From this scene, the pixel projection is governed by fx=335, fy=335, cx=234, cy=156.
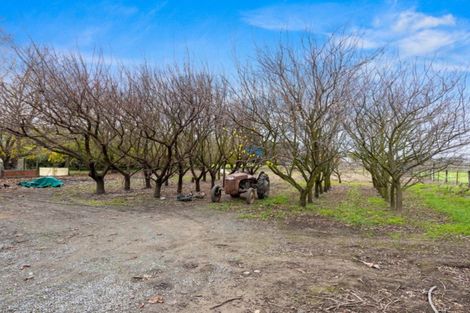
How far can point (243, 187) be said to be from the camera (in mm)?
10375

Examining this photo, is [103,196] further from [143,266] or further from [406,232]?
[406,232]

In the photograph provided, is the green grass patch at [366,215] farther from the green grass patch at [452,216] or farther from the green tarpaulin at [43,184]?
the green tarpaulin at [43,184]

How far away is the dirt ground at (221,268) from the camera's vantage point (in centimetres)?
294

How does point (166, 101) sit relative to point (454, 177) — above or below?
above

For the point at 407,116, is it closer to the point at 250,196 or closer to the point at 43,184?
the point at 250,196

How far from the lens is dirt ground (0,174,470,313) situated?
2.94 meters

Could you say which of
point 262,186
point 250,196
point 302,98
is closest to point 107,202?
point 250,196

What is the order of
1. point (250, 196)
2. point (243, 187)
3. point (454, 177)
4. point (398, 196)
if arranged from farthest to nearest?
point (454, 177)
point (243, 187)
point (250, 196)
point (398, 196)

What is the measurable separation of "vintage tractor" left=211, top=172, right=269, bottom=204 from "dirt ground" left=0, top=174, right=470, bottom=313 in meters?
3.02

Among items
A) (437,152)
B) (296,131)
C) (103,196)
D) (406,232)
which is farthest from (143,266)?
(103,196)

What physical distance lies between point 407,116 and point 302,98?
243 cm

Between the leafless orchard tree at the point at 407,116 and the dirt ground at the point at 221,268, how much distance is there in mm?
2900

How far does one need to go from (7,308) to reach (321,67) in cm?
740

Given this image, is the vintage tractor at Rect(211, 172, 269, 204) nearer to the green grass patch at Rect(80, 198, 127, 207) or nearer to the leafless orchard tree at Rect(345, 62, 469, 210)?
the green grass patch at Rect(80, 198, 127, 207)
